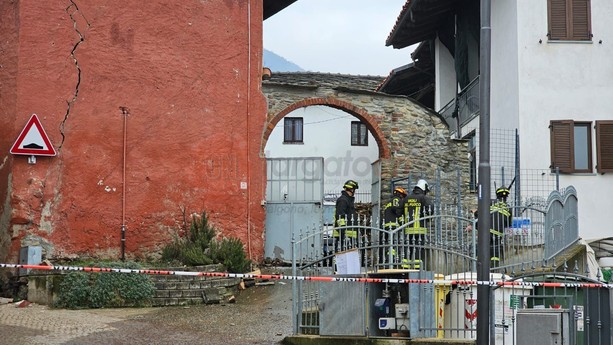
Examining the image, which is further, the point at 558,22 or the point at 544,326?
the point at 558,22

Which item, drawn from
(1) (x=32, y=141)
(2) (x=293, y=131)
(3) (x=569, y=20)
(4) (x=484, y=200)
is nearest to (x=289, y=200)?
(1) (x=32, y=141)

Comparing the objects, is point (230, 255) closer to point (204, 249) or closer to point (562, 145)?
point (204, 249)

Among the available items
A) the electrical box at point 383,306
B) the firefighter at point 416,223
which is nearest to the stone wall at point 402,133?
the firefighter at point 416,223

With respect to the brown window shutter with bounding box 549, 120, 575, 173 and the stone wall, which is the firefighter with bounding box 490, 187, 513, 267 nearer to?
the brown window shutter with bounding box 549, 120, 575, 173

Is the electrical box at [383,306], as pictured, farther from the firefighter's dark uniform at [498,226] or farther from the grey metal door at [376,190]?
the grey metal door at [376,190]

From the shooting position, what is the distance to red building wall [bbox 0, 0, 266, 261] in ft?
49.7

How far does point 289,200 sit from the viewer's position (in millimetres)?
18156

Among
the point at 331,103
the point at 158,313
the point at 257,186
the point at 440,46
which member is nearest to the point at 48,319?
the point at 158,313

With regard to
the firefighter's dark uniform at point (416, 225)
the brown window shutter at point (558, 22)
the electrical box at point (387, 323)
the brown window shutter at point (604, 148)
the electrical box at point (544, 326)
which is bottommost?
the electrical box at point (387, 323)

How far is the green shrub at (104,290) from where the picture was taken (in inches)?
509

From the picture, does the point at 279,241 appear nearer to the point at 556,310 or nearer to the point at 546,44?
the point at 546,44

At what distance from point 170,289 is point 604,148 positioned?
10564 millimetres

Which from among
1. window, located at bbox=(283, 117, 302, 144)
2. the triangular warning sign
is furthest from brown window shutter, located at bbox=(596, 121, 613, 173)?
window, located at bbox=(283, 117, 302, 144)

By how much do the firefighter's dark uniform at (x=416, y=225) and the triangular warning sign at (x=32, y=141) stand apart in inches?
254
